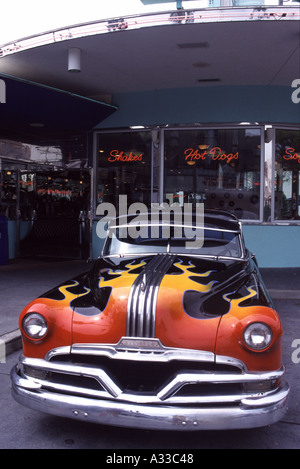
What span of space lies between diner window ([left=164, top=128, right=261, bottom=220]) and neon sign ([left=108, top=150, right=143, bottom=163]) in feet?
2.32

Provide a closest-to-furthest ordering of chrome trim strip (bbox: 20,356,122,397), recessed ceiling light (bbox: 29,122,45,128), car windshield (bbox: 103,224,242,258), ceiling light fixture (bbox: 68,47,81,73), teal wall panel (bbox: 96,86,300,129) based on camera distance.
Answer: chrome trim strip (bbox: 20,356,122,397)
car windshield (bbox: 103,224,242,258)
ceiling light fixture (bbox: 68,47,81,73)
teal wall panel (bbox: 96,86,300,129)
recessed ceiling light (bbox: 29,122,45,128)

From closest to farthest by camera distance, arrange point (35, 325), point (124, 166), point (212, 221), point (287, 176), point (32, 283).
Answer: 1. point (35, 325)
2. point (212, 221)
3. point (32, 283)
4. point (287, 176)
5. point (124, 166)

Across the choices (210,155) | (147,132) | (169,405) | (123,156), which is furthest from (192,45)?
(169,405)

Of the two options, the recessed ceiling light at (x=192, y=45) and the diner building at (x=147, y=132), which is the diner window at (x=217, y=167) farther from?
the recessed ceiling light at (x=192, y=45)

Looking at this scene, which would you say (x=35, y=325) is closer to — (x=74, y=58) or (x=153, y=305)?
(x=153, y=305)

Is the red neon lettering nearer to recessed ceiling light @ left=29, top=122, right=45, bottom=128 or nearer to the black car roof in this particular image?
recessed ceiling light @ left=29, top=122, right=45, bottom=128

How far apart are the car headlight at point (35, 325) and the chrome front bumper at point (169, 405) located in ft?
1.03

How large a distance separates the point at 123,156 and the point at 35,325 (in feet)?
26.4

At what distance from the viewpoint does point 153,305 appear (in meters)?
2.96

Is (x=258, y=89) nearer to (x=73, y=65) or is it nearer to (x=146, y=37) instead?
(x=146, y=37)

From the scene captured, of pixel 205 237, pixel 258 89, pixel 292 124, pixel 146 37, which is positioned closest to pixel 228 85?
pixel 258 89

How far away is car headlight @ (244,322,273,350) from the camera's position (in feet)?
9.21

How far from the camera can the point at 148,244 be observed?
445 centimetres

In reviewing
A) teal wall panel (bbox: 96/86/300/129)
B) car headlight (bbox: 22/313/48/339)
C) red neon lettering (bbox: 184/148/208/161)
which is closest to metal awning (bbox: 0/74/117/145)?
teal wall panel (bbox: 96/86/300/129)
